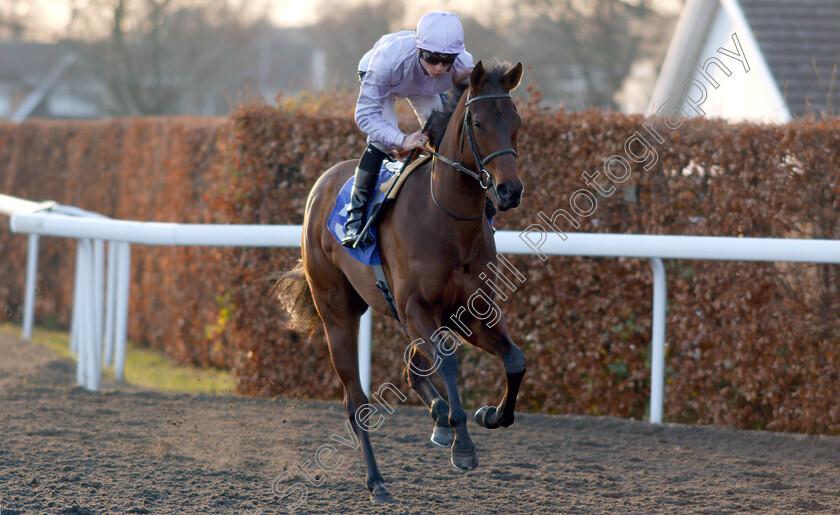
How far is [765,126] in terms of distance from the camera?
16.4ft

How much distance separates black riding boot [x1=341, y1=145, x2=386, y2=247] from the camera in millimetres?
3908

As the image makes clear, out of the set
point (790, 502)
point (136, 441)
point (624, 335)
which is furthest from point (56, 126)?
point (790, 502)

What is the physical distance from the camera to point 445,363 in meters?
3.40

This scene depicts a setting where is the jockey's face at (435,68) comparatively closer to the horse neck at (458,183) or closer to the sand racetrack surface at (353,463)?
the horse neck at (458,183)

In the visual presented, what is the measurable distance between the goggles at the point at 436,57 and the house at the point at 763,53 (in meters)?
5.16

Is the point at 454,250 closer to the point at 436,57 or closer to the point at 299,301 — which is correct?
the point at 436,57

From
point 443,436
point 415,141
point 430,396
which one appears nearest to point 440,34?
point 415,141

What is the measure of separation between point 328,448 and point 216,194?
2.89m

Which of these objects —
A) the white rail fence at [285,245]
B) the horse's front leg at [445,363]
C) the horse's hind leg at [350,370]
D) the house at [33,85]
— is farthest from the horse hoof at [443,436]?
the house at [33,85]

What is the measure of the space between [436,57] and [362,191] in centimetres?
71

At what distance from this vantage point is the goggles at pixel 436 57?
3553 millimetres

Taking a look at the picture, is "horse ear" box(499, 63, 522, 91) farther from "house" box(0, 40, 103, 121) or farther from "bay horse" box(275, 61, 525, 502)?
"house" box(0, 40, 103, 121)

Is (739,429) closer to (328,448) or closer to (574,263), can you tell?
(574,263)

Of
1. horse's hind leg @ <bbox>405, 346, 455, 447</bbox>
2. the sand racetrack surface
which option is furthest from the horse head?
the sand racetrack surface
